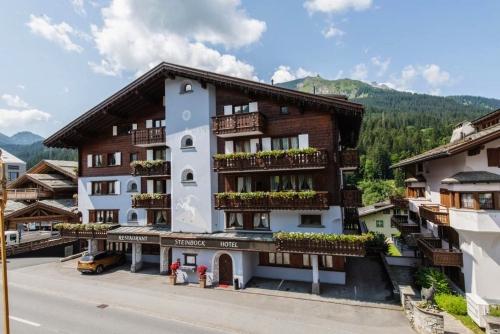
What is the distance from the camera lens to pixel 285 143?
71.1 ft

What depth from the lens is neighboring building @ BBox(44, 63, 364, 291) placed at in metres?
20.1

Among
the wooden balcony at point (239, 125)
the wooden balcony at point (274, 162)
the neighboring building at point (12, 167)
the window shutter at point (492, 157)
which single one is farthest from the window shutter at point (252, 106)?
the neighboring building at point (12, 167)

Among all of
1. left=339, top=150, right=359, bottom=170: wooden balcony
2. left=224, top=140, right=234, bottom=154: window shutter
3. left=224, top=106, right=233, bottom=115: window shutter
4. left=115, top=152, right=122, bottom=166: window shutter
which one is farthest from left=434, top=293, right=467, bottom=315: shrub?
left=115, top=152, right=122, bottom=166: window shutter

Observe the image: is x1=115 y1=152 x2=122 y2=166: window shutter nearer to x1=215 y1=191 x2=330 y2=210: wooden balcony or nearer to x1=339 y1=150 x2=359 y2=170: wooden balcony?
x1=215 y1=191 x2=330 y2=210: wooden balcony

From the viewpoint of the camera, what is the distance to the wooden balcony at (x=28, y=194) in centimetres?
3669

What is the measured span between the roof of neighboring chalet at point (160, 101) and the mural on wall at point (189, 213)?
9.58 m

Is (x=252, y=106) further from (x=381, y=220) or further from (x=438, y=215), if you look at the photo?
(x=381, y=220)

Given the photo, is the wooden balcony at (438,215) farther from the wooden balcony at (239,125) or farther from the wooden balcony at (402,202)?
the wooden balcony at (239,125)

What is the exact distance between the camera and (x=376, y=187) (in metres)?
102

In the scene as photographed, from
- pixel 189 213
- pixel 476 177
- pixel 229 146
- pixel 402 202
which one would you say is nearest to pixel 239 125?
pixel 229 146

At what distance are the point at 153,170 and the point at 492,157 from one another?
948 inches

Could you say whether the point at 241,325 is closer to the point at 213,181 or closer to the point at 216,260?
the point at 216,260

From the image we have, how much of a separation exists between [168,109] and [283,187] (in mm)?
11933

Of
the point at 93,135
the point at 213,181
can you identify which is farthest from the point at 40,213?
the point at 213,181
